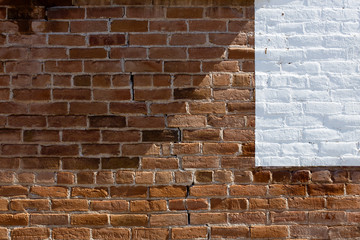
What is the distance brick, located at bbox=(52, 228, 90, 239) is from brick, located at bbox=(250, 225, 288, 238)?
99cm

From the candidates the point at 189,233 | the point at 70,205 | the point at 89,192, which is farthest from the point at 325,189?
the point at 70,205

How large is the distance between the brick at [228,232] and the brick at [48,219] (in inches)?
34.9

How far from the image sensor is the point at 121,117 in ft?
6.58

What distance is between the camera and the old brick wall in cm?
200

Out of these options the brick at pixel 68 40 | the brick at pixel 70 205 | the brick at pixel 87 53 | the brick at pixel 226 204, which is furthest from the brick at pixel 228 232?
the brick at pixel 68 40

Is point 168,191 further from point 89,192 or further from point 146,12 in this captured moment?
point 146,12

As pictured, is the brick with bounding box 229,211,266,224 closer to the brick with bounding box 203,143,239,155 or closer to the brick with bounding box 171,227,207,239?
the brick with bounding box 171,227,207,239

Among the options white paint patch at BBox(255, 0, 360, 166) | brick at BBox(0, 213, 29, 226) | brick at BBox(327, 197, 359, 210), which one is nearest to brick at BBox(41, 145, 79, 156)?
brick at BBox(0, 213, 29, 226)

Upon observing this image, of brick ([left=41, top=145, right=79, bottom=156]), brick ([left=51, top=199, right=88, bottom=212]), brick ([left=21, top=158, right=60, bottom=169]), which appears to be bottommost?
brick ([left=51, top=199, right=88, bottom=212])

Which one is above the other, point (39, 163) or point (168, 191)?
point (39, 163)

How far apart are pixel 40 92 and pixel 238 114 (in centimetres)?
118

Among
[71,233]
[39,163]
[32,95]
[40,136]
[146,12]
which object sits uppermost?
[146,12]

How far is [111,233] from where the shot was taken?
200cm

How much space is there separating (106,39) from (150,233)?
1.18 m
